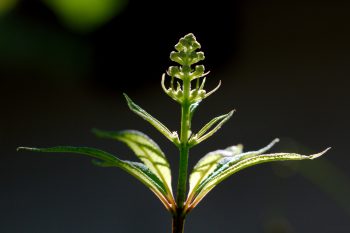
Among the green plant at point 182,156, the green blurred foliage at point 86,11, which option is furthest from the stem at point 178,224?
the green blurred foliage at point 86,11


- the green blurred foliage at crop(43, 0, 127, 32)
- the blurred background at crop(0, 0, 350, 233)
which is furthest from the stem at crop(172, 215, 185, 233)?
the blurred background at crop(0, 0, 350, 233)

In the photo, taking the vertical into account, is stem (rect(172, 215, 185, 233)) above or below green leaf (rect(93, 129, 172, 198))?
below

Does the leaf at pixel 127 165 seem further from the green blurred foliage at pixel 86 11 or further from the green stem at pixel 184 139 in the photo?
the green blurred foliage at pixel 86 11

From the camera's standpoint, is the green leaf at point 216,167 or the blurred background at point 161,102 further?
the blurred background at point 161,102

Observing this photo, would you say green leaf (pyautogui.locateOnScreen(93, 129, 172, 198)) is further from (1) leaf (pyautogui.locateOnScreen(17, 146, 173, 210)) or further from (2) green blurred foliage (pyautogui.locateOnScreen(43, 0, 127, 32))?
(2) green blurred foliage (pyautogui.locateOnScreen(43, 0, 127, 32))

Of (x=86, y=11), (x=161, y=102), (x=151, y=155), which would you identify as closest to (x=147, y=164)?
(x=151, y=155)

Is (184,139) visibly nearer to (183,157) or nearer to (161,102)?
(183,157)

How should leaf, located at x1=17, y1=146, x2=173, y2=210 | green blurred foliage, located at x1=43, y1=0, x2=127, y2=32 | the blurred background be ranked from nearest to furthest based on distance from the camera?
leaf, located at x1=17, y1=146, x2=173, y2=210, green blurred foliage, located at x1=43, y1=0, x2=127, y2=32, the blurred background

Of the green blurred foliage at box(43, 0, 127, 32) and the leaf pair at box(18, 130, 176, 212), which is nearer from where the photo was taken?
the leaf pair at box(18, 130, 176, 212)
